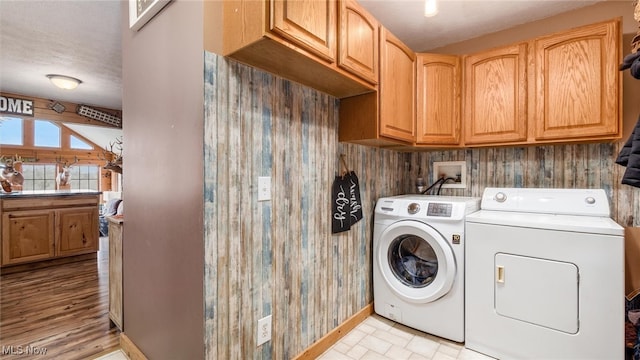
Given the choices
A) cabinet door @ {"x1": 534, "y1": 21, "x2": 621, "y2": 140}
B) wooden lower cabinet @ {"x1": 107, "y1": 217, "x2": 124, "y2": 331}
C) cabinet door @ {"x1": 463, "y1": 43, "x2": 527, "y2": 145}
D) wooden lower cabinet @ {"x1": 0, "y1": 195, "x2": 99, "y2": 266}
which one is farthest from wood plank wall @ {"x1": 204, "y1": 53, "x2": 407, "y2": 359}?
wooden lower cabinet @ {"x1": 0, "y1": 195, "x2": 99, "y2": 266}

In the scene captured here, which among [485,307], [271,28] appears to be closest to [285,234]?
[271,28]

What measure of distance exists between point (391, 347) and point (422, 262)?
0.63 meters

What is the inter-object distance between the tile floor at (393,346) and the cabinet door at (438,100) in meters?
1.44

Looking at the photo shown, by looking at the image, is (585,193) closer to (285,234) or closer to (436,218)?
(436,218)

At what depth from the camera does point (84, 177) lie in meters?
7.05

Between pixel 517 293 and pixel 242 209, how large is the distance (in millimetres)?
1692

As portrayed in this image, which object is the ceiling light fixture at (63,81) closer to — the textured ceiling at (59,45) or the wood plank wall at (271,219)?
the textured ceiling at (59,45)

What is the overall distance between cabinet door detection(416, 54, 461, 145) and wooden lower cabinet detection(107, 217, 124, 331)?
7.61 feet

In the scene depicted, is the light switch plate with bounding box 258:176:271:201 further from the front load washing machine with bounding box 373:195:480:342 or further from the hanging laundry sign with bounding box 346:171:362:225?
the front load washing machine with bounding box 373:195:480:342

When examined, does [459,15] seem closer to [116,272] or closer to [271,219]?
[271,219]

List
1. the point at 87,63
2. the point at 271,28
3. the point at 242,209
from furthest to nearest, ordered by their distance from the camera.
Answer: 1. the point at 87,63
2. the point at 242,209
3. the point at 271,28

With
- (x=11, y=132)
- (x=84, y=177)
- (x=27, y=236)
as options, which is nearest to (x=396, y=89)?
(x=27, y=236)

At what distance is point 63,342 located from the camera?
1940mm

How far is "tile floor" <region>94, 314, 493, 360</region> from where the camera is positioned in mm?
1792
